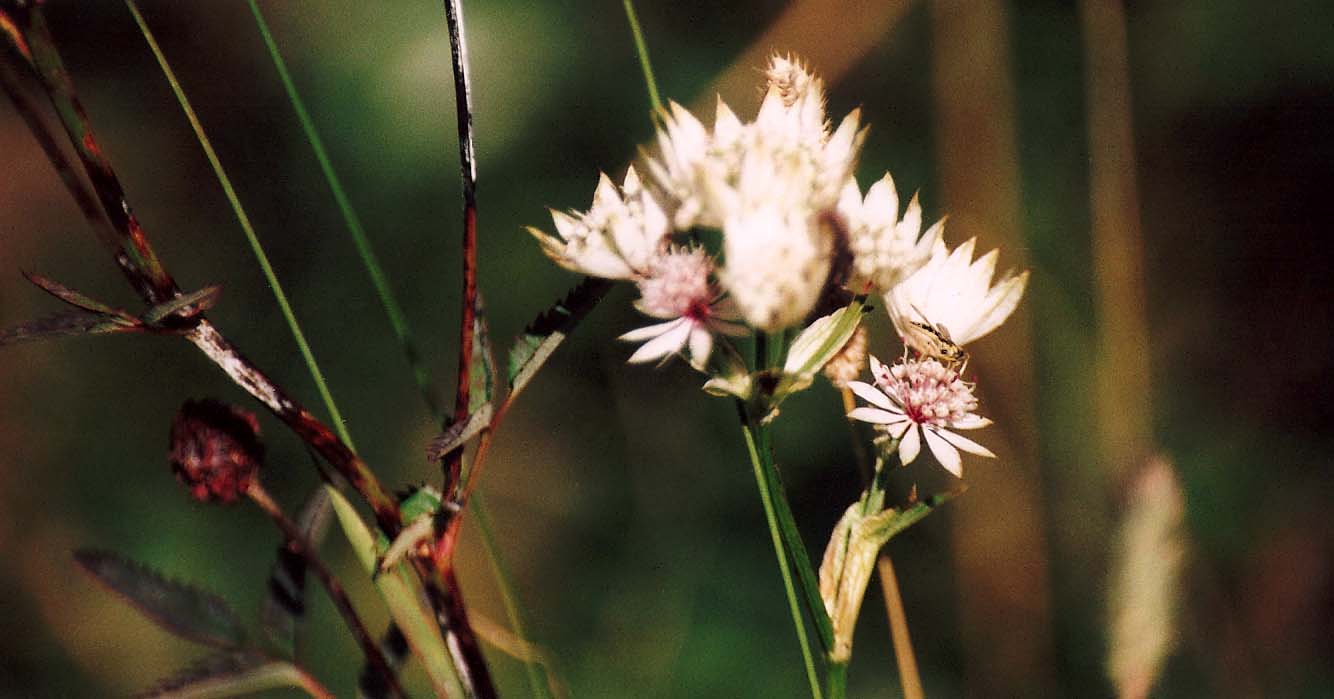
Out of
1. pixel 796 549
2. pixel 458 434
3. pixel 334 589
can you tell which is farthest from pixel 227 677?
pixel 796 549

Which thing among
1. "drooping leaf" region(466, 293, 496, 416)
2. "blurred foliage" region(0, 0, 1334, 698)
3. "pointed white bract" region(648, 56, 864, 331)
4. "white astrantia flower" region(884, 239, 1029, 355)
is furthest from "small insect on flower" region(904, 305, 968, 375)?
"blurred foliage" region(0, 0, 1334, 698)

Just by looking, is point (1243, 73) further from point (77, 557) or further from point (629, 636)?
point (77, 557)

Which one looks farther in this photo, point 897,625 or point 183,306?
point 897,625

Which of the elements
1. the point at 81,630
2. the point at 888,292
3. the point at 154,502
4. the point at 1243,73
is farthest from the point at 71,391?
the point at 1243,73

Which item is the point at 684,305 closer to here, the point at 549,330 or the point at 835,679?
the point at 549,330

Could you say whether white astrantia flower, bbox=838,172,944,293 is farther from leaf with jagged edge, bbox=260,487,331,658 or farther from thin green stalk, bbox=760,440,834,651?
leaf with jagged edge, bbox=260,487,331,658

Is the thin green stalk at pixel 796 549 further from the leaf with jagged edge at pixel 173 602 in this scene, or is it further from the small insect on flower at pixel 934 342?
the leaf with jagged edge at pixel 173 602
